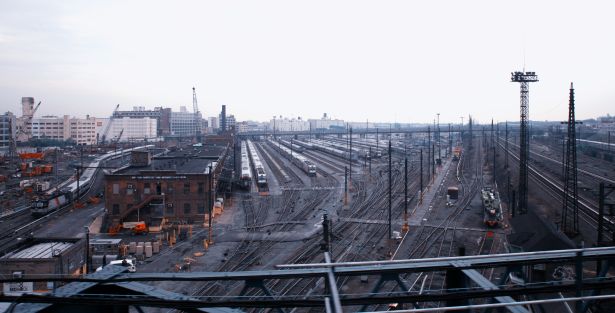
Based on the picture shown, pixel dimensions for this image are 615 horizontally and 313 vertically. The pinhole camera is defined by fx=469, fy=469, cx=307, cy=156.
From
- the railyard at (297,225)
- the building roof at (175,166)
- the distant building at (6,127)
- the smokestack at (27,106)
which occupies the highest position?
the smokestack at (27,106)

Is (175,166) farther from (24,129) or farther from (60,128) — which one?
(60,128)

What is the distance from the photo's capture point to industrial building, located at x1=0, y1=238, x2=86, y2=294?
349 inches

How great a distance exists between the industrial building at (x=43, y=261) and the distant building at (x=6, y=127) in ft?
112

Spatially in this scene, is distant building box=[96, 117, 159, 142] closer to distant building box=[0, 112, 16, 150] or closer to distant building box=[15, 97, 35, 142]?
distant building box=[15, 97, 35, 142]

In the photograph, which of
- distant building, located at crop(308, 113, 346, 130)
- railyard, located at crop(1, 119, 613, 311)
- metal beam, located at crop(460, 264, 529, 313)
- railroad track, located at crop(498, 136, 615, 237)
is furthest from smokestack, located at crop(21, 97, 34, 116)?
distant building, located at crop(308, 113, 346, 130)

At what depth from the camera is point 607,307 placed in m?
7.03

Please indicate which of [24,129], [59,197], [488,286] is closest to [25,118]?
[24,129]

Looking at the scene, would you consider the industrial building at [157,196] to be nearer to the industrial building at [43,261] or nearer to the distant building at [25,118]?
the industrial building at [43,261]

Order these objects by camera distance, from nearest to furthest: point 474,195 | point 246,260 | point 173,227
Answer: point 246,260
point 173,227
point 474,195

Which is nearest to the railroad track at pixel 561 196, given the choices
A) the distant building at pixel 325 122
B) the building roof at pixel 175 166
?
the building roof at pixel 175 166

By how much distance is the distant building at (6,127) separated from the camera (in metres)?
39.3

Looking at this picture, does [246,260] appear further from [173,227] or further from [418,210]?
[418,210]

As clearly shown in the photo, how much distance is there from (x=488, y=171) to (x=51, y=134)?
5069 cm

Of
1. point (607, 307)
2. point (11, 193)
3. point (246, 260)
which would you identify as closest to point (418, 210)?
point (246, 260)
